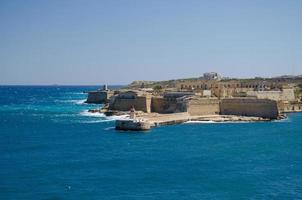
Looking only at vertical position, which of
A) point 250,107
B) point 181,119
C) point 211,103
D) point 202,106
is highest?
point 211,103

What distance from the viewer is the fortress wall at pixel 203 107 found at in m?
57.0

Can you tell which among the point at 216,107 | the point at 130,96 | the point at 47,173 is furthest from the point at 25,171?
the point at 130,96

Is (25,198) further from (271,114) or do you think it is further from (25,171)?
(271,114)

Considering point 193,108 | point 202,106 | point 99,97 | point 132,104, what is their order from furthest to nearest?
point 99,97, point 132,104, point 202,106, point 193,108

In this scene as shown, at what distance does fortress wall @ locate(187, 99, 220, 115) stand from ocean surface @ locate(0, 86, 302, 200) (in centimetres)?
857

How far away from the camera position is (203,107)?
5766 cm

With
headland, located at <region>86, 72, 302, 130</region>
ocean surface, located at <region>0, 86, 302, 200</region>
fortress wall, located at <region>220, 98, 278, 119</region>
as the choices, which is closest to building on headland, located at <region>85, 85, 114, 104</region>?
headland, located at <region>86, 72, 302, 130</region>

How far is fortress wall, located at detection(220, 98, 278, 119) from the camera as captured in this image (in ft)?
185

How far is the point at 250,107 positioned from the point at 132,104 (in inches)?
603

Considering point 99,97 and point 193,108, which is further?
point 99,97

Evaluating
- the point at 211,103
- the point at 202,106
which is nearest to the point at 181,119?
the point at 202,106

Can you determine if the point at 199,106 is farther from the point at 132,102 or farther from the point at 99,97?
the point at 99,97

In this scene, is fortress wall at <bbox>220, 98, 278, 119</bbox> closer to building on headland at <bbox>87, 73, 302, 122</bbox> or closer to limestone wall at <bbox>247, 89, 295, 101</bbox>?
building on headland at <bbox>87, 73, 302, 122</bbox>

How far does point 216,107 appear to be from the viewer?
58719mm
